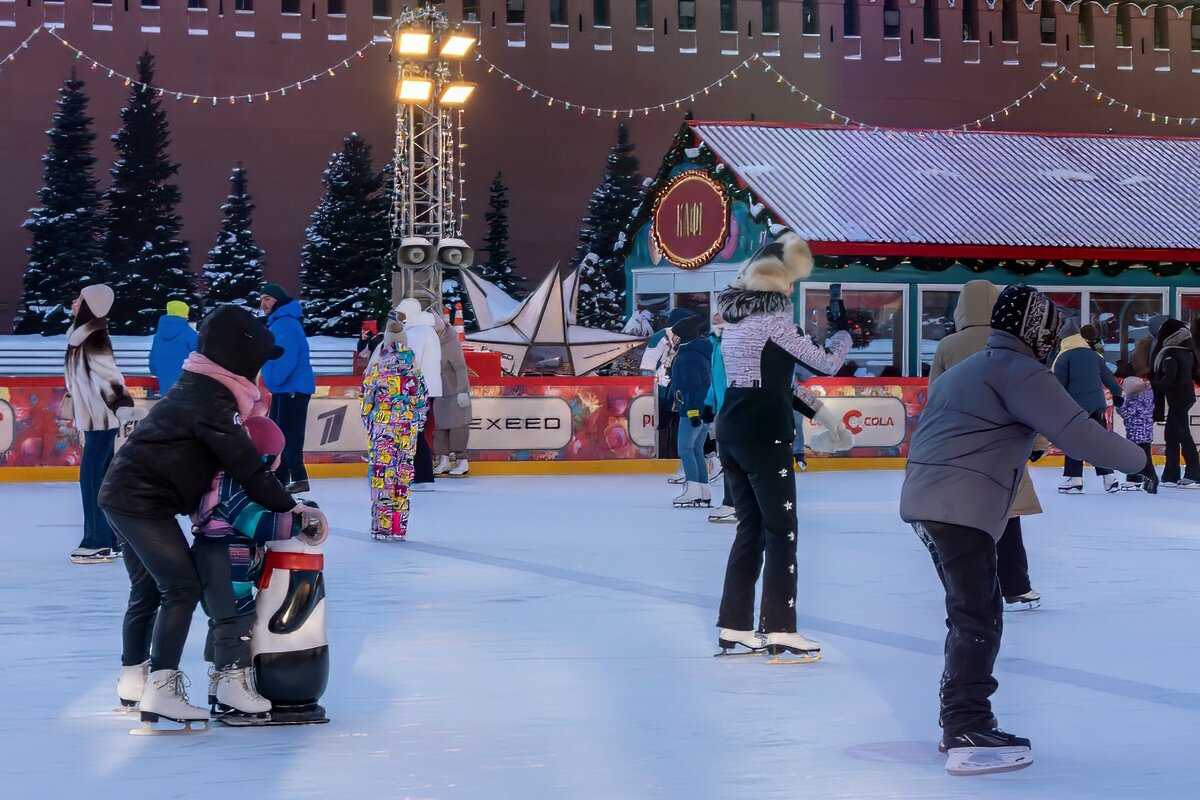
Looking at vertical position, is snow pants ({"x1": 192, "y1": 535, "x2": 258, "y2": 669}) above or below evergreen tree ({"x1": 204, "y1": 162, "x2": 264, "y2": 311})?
below

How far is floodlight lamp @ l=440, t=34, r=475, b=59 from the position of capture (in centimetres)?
1917

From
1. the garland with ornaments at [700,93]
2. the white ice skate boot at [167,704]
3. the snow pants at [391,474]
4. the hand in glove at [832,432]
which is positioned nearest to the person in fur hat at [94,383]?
the snow pants at [391,474]

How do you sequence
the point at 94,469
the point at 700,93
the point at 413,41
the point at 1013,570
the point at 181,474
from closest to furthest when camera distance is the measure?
1. the point at 181,474
2. the point at 1013,570
3. the point at 94,469
4. the point at 413,41
5. the point at 700,93

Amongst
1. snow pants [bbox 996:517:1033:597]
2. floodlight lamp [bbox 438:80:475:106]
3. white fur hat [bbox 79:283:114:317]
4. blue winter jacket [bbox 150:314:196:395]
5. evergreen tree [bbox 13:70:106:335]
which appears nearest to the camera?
snow pants [bbox 996:517:1033:597]

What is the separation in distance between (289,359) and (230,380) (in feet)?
26.9

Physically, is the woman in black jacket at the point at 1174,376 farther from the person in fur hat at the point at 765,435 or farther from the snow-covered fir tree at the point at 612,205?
the snow-covered fir tree at the point at 612,205

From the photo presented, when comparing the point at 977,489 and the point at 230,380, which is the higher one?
the point at 230,380

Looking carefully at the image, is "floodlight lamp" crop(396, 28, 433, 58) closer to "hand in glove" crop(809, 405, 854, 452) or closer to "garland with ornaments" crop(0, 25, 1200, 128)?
"hand in glove" crop(809, 405, 854, 452)

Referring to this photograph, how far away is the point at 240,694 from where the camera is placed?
5016mm

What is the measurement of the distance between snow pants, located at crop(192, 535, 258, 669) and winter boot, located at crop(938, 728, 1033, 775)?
1946mm

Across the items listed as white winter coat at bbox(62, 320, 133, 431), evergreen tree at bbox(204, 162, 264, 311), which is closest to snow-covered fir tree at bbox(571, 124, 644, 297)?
evergreen tree at bbox(204, 162, 264, 311)

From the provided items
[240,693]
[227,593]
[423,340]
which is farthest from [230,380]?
[423,340]

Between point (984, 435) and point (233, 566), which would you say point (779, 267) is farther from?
point (233, 566)

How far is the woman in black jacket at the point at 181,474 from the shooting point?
4832 millimetres
